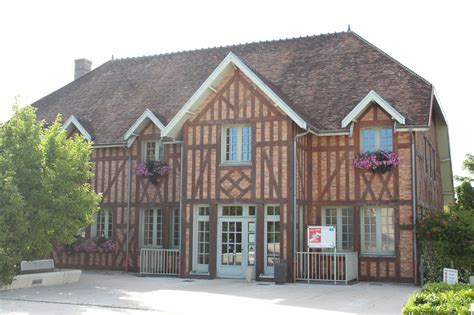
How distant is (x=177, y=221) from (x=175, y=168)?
191cm

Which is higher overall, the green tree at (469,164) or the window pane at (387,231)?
the green tree at (469,164)

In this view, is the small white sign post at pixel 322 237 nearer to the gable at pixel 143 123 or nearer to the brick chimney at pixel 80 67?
the gable at pixel 143 123

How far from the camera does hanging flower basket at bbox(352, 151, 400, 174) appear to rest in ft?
60.3

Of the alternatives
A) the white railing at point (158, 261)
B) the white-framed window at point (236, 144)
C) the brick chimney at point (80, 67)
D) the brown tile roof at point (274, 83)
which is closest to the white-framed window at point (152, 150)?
the brown tile roof at point (274, 83)

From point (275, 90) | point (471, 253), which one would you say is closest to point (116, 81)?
point (275, 90)

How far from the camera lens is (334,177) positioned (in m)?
19.3

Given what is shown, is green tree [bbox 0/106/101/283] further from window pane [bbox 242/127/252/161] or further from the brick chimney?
the brick chimney

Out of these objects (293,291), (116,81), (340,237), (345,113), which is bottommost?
(293,291)

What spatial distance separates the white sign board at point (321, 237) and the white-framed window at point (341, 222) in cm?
206

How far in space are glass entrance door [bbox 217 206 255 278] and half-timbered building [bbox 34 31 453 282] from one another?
0.12 ft

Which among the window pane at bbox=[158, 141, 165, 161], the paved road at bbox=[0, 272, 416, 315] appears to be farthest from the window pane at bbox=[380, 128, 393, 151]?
the window pane at bbox=[158, 141, 165, 161]

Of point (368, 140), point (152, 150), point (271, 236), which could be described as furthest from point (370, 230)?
point (152, 150)

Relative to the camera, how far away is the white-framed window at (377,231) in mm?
18672

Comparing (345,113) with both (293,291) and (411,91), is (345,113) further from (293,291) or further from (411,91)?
(293,291)
